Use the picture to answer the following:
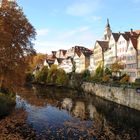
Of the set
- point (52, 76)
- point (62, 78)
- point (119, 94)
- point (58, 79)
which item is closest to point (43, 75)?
point (52, 76)

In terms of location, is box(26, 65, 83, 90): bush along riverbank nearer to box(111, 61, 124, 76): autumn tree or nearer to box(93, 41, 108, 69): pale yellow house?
box(93, 41, 108, 69): pale yellow house

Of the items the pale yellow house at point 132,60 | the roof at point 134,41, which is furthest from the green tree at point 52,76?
the roof at point 134,41

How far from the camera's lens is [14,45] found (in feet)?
121

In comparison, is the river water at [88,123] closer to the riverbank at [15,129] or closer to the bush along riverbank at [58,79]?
the riverbank at [15,129]

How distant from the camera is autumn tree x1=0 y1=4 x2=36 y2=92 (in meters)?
35.1

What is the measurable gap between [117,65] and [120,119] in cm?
4060

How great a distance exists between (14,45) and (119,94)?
27211 mm

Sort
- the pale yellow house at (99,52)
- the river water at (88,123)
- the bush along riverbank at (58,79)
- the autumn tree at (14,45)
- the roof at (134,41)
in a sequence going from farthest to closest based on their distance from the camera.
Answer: the pale yellow house at (99,52) < the bush along riverbank at (58,79) < the roof at (134,41) < the autumn tree at (14,45) < the river water at (88,123)

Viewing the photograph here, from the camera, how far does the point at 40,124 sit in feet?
123

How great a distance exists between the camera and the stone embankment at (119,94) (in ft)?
167

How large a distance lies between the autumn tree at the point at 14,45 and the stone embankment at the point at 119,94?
765 inches

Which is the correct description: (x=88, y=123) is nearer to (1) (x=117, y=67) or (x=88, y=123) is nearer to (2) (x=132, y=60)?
(2) (x=132, y=60)

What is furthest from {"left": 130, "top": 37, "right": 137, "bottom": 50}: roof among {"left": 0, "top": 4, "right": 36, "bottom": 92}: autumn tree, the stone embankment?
{"left": 0, "top": 4, "right": 36, "bottom": 92}: autumn tree

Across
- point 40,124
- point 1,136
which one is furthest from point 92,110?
point 1,136
